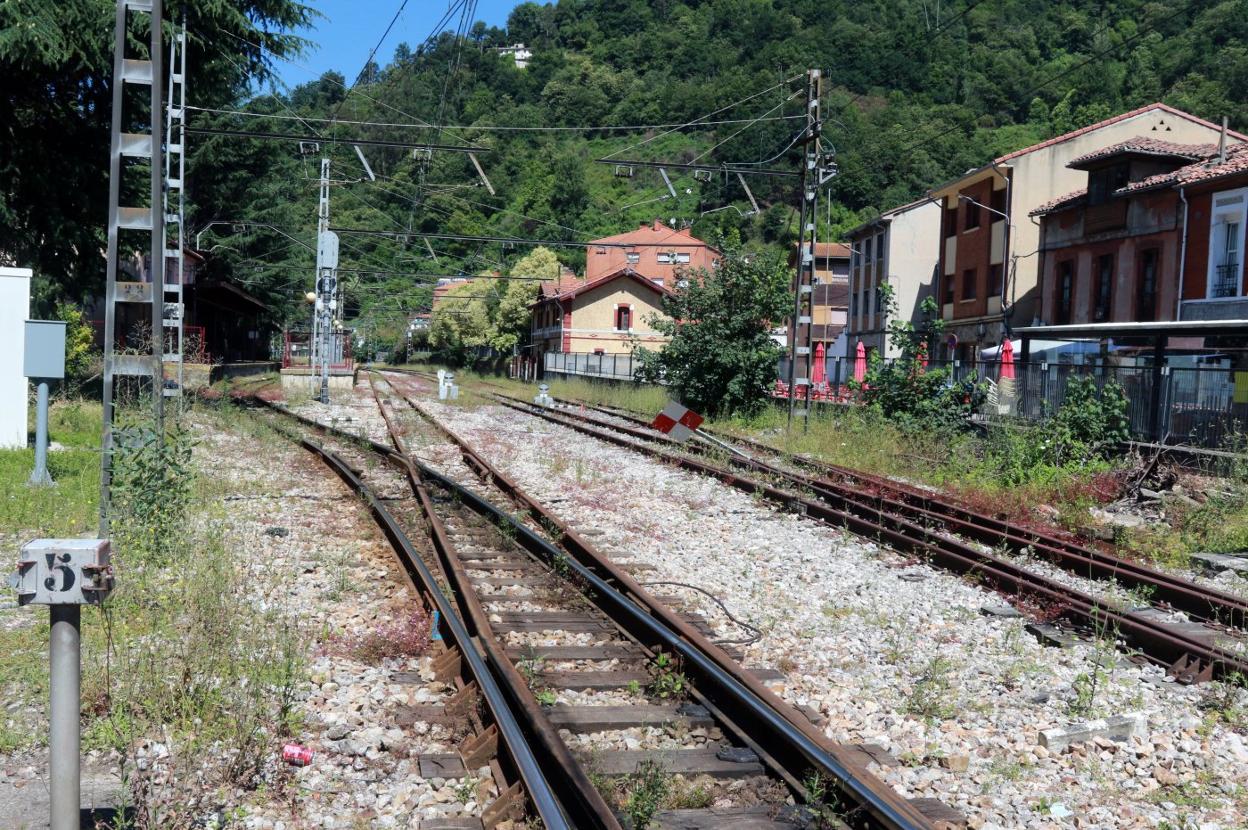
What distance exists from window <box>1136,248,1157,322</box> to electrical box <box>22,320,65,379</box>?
30.5m

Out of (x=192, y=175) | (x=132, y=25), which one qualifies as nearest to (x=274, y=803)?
(x=132, y=25)

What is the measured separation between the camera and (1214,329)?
1473 cm

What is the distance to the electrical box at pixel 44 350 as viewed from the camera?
12.8 meters

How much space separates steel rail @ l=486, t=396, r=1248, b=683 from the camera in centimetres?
674

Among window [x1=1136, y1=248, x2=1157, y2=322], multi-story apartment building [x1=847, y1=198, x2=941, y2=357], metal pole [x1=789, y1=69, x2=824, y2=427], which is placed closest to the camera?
metal pole [x1=789, y1=69, x2=824, y2=427]

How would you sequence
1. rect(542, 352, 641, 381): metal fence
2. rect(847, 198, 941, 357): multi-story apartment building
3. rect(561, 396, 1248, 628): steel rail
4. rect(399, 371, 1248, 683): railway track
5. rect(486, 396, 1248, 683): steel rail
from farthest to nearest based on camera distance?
rect(847, 198, 941, 357): multi-story apartment building → rect(542, 352, 641, 381): metal fence → rect(561, 396, 1248, 628): steel rail → rect(399, 371, 1248, 683): railway track → rect(486, 396, 1248, 683): steel rail

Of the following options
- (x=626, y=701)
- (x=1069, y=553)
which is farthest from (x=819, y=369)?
(x=626, y=701)

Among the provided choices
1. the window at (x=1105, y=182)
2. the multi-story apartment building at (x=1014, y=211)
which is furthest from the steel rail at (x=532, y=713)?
the multi-story apartment building at (x=1014, y=211)

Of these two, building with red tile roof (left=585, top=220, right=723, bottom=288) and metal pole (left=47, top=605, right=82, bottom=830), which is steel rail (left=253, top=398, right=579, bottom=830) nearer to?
metal pole (left=47, top=605, right=82, bottom=830)

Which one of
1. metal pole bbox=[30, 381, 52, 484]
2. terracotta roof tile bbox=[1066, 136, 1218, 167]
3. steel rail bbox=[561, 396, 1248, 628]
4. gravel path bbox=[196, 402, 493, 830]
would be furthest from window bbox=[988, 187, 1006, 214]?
metal pole bbox=[30, 381, 52, 484]

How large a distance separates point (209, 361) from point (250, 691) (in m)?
38.3

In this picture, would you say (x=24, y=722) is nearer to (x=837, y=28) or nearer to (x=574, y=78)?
(x=837, y=28)

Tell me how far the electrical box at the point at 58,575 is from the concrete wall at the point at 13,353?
1406 cm

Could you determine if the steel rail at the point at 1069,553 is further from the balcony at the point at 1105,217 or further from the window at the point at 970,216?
the window at the point at 970,216
